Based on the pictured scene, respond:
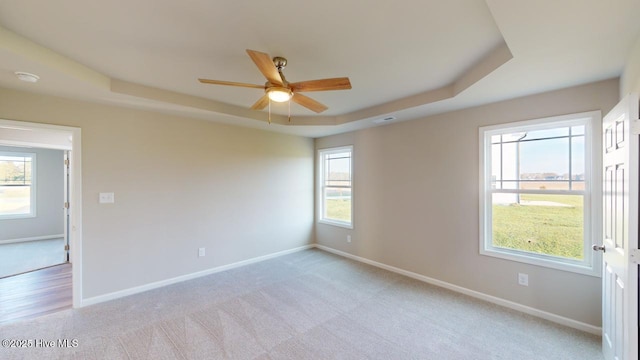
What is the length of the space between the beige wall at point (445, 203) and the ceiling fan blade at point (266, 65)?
2.57 meters

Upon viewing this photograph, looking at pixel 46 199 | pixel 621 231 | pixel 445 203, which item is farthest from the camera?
pixel 46 199

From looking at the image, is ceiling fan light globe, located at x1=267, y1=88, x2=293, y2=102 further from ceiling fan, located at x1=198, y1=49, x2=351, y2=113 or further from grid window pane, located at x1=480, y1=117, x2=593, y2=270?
grid window pane, located at x1=480, y1=117, x2=593, y2=270

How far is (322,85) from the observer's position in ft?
6.93

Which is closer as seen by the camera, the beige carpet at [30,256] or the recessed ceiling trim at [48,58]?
the recessed ceiling trim at [48,58]

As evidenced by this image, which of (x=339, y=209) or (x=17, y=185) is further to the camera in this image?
(x=17, y=185)

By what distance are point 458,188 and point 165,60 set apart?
12.0 feet

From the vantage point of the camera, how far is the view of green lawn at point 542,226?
271 centimetres

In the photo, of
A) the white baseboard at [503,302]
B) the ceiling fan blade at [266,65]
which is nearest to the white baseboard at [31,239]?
the white baseboard at [503,302]

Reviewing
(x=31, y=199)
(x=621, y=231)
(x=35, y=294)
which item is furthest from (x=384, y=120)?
(x=31, y=199)

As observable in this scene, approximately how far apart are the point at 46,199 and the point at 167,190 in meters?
5.28

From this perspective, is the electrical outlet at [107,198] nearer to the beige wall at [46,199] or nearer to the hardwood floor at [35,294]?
the hardwood floor at [35,294]

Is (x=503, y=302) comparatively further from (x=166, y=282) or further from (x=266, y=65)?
(x=166, y=282)

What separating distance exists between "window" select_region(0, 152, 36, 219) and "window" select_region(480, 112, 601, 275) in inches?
370

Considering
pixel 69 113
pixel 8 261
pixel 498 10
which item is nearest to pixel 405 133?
pixel 498 10
